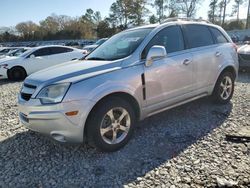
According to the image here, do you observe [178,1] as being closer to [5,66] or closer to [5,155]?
[5,66]

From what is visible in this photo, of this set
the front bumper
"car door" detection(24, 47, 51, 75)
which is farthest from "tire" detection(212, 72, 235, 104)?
"car door" detection(24, 47, 51, 75)

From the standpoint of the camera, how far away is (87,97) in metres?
3.33

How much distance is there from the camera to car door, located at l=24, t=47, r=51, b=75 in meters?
11.4

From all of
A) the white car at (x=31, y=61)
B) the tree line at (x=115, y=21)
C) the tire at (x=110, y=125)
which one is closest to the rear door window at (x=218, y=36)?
the tire at (x=110, y=125)

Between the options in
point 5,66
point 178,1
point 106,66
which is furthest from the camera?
point 178,1

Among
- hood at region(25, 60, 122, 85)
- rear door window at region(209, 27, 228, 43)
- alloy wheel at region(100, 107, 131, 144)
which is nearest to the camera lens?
hood at region(25, 60, 122, 85)

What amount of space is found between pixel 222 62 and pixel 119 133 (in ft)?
8.81

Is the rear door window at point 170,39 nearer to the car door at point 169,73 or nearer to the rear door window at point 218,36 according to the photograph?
the car door at point 169,73

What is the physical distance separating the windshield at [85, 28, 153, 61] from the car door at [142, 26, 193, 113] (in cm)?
21

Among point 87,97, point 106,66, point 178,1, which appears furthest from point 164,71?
point 178,1

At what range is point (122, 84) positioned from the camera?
144 inches

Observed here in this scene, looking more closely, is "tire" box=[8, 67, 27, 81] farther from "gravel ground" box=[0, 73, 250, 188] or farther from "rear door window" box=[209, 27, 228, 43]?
"rear door window" box=[209, 27, 228, 43]

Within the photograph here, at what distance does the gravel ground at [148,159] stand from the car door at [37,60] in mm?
6876

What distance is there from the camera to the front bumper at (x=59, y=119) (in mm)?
3289
